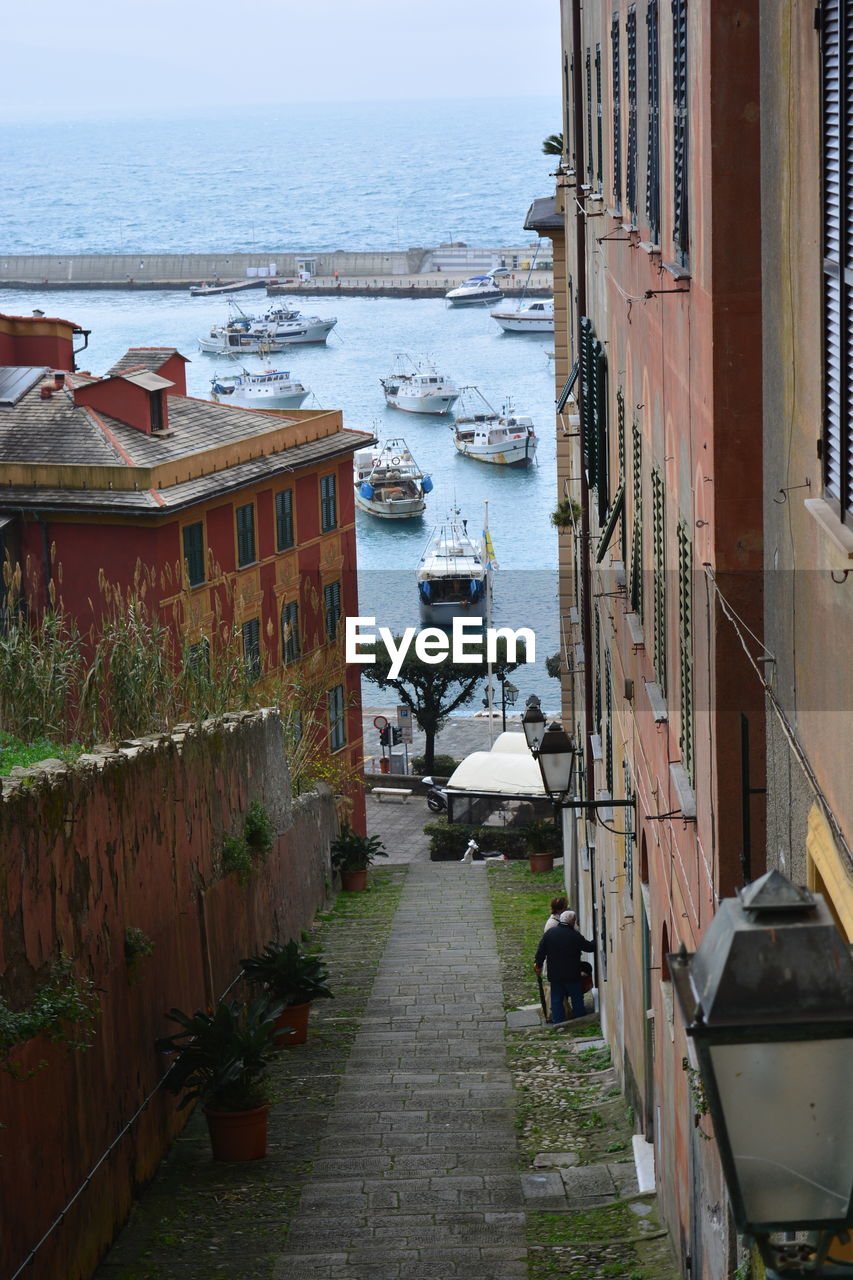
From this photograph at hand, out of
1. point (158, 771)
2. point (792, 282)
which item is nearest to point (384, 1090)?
point (158, 771)

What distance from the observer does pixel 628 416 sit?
11211 millimetres

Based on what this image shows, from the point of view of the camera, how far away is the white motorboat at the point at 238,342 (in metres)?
153

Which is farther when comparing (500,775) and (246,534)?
(246,534)

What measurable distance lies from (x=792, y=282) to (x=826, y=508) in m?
1.04

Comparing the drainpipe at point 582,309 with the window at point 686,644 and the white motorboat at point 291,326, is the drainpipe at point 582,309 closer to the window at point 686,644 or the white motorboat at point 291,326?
the window at point 686,644

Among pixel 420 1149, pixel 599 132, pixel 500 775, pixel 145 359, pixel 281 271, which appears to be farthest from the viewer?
pixel 281 271

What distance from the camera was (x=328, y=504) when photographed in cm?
3853

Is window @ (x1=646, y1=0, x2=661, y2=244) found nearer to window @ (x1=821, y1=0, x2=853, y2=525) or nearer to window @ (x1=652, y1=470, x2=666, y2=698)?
window @ (x1=652, y1=470, x2=666, y2=698)

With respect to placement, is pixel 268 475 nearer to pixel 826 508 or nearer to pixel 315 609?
pixel 315 609

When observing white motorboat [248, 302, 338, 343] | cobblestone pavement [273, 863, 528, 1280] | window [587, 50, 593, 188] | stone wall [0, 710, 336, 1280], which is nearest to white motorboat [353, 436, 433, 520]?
white motorboat [248, 302, 338, 343]

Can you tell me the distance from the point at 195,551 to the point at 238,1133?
844 inches

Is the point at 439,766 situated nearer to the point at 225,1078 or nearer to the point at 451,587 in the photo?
the point at 451,587

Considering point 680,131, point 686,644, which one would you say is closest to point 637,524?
point 686,644

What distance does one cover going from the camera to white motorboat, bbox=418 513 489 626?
86.1 m
